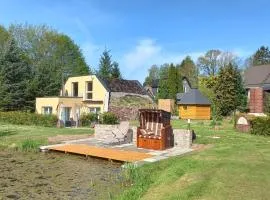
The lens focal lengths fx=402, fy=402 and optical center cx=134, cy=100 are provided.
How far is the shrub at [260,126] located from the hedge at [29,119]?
15.4 metres

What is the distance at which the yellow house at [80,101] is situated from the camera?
36.5 metres

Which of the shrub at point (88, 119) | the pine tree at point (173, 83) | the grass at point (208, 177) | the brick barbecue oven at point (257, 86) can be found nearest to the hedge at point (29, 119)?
the shrub at point (88, 119)

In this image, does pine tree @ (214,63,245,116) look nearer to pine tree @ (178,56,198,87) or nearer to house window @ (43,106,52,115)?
house window @ (43,106,52,115)

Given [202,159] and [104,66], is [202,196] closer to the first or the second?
[202,159]

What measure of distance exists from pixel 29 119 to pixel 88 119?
482cm

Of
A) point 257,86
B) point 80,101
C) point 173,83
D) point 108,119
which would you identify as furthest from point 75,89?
point 257,86

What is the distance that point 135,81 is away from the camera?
143ft

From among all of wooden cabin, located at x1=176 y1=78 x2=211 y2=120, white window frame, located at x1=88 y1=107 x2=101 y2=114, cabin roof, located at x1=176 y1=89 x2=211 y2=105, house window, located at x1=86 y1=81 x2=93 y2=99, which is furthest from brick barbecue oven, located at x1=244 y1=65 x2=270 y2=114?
house window, located at x1=86 y1=81 x2=93 y2=99

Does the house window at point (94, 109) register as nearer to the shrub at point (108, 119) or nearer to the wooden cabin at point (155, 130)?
the shrub at point (108, 119)

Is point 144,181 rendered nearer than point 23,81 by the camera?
Yes

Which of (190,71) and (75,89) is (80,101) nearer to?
(75,89)

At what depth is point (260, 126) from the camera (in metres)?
24.2

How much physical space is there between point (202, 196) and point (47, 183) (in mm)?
5662

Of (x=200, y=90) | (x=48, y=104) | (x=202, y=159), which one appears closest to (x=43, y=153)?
(x=202, y=159)
